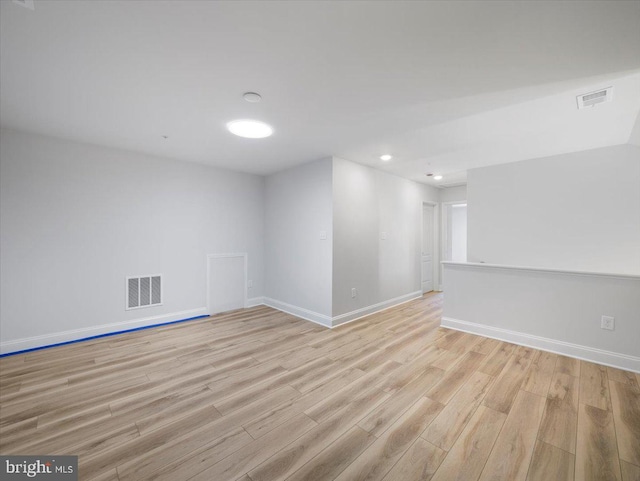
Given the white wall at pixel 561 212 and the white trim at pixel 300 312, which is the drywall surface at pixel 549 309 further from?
the white trim at pixel 300 312

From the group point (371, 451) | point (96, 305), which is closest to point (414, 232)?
point (371, 451)

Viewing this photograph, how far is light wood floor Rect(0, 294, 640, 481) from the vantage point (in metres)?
1.51

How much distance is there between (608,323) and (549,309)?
47 centimetres

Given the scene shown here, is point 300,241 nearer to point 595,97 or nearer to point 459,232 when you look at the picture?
point 595,97

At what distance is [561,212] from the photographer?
388cm

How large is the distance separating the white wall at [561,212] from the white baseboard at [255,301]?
4.09 m

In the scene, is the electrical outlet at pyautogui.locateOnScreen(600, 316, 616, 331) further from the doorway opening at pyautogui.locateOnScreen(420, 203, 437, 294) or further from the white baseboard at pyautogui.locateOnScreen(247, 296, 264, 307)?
the white baseboard at pyautogui.locateOnScreen(247, 296, 264, 307)

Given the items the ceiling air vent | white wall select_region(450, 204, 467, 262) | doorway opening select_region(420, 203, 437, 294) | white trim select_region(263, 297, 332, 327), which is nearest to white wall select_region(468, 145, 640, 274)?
doorway opening select_region(420, 203, 437, 294)

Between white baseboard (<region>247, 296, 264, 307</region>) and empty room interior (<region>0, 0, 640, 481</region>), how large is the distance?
3cm

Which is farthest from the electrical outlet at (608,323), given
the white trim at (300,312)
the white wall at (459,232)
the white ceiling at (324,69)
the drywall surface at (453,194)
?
the white wall at (459,232)

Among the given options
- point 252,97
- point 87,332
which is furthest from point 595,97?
point 87,332

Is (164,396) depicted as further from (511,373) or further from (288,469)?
(511,373)

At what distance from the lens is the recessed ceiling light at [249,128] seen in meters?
2.69

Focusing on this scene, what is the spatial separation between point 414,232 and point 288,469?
5.01 m
